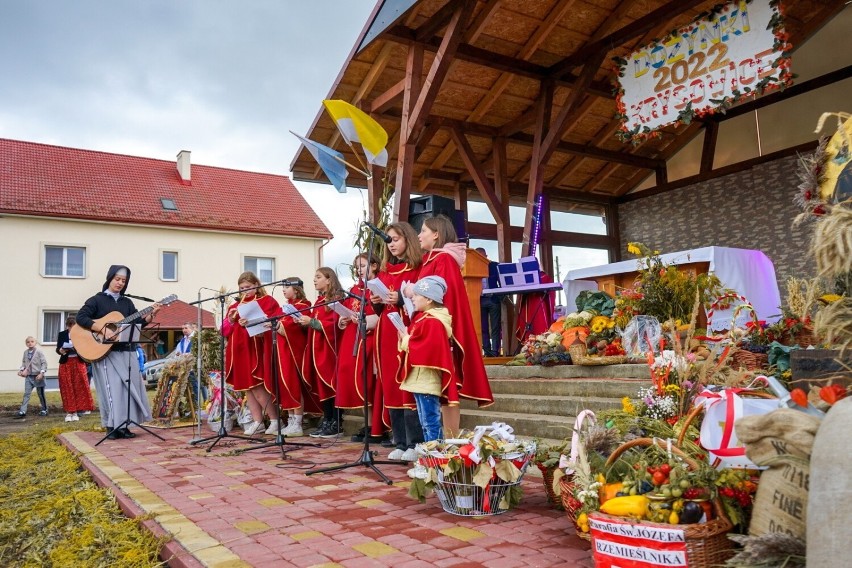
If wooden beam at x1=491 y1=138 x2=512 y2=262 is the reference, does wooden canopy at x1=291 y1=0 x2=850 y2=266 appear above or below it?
→ above

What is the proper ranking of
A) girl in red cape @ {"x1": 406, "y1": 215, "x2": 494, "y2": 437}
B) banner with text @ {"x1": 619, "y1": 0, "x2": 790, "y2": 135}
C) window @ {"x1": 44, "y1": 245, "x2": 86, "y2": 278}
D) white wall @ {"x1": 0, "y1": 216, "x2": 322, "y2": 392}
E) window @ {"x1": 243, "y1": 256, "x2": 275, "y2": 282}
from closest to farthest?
girl in red cape @ {"x1": 406, "y1": 215, "x2": 494, "y2": 437}, banner with text @ {"x1": 619, "y1": 0, "x2": 790, "y2": 135}, white wall @ {"x1": 0, "y1": 216, "x2": 322, "y2": 392}, window @ {"x1": 44, "y1": 245, "x2": 86, "y2": 278}, window @ {"x1": 243, "y1": 256, "x2": 275, "y2": 282}

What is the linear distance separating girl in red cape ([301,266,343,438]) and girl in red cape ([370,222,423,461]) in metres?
0.85

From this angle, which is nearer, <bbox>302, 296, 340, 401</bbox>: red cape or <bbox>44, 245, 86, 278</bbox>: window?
<bbox>302, 296, 340, 401</bbox>: red cape

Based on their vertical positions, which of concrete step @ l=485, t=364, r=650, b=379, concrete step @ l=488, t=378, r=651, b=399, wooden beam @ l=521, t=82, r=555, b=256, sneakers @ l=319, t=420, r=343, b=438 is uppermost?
wooden beam @ l=521, t=82, r=555, b=256

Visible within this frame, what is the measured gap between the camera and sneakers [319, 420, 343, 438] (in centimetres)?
683

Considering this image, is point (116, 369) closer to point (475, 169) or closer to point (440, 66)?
point (440, 66)

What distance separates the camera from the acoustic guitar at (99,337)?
715cm

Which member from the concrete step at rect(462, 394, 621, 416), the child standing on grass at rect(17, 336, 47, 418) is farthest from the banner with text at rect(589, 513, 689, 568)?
the child standing on grass at rect(17, 336, 47, 418)

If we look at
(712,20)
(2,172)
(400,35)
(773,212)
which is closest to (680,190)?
(773,212)

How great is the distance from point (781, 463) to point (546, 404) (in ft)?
11.7

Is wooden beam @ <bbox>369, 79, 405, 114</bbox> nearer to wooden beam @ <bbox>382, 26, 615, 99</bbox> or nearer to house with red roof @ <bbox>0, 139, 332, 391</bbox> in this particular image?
wooden beam @ <bbox>382, 26, 615, 99</bbox>

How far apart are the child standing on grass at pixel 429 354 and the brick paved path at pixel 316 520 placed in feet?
1.58

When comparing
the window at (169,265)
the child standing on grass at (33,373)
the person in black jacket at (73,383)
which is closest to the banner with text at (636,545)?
the person in black jacket at (73,383)

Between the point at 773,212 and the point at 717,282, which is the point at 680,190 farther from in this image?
the point at 717,282
